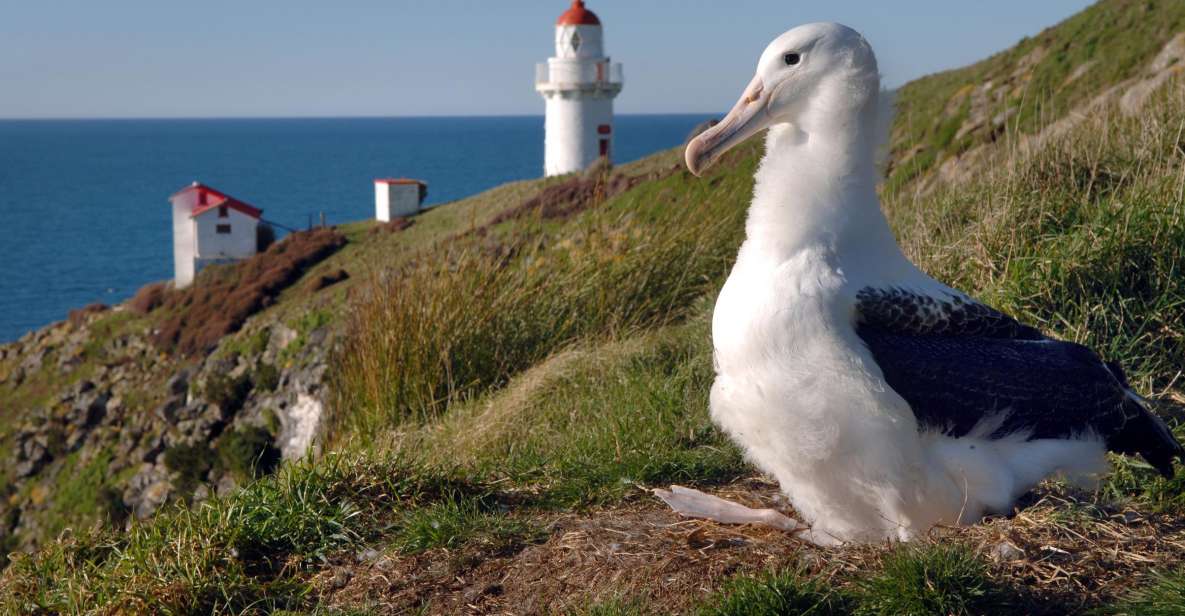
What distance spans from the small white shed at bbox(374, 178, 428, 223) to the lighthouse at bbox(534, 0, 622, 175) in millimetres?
6406

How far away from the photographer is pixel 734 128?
3.56m

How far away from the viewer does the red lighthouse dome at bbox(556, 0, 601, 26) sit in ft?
140

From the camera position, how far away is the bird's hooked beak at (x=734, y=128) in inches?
138

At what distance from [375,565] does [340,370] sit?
4101mm

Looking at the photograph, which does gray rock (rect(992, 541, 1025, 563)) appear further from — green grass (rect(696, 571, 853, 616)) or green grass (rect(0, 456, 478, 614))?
green grass (rect(0, 456, 478, 614))

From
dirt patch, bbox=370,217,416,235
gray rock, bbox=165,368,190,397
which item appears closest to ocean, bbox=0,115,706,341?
dirt patch, bbox=370,217,416,235

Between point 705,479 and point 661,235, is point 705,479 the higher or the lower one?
the lower one

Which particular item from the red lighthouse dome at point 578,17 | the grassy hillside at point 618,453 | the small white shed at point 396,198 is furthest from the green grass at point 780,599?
the red lighthouse dome at point 578,17

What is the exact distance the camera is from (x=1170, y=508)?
4.01m

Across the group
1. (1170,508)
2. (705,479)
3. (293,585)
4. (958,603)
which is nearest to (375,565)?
(293,585)

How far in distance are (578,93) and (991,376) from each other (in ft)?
131

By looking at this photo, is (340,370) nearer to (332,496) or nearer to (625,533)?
(332,496)

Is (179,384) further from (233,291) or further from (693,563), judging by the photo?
(693,563)

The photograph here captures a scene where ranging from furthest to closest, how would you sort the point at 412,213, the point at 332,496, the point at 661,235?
the point at 412,213
the point at 661,235
the point at 332,496
